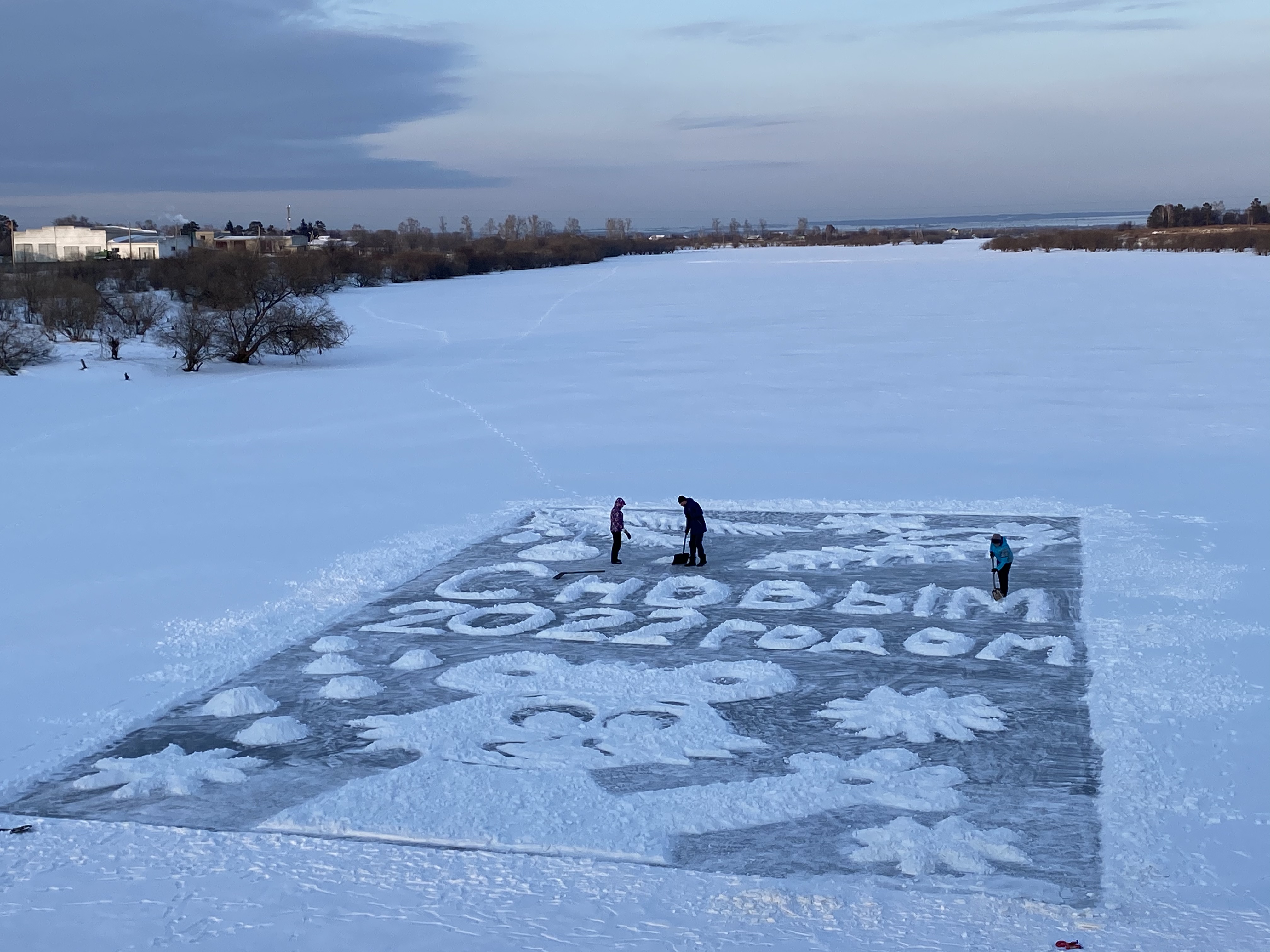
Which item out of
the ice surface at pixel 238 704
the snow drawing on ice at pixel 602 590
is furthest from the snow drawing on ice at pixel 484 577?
the ice surface at pixel 238 704

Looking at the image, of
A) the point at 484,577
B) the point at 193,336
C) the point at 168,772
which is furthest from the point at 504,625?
the point at 193,336

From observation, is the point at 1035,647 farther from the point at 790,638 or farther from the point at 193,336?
the point at 193,336

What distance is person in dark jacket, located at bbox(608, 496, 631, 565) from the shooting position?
14375 mm

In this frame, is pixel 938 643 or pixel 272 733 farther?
pixel 938 643

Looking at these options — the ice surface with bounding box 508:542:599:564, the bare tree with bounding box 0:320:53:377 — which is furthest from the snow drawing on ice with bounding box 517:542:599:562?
the bare tree with bounding box 0:320:53:377

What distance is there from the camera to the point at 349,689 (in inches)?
412

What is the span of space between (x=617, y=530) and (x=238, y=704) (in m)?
5.36

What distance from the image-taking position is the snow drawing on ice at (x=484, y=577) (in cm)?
1330

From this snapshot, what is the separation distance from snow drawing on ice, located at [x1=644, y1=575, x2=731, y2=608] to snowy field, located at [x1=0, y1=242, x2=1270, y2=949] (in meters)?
0.08

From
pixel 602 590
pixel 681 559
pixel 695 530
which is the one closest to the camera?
pixel 602 590

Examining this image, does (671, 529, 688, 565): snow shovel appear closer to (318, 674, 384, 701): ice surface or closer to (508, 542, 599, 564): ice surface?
(508, 542, 599, 564): ice surface

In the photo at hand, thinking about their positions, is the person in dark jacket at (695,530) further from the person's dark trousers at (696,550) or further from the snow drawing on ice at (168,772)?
the snow drawing on ice at (168,772)

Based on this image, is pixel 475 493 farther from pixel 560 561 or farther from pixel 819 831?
pixel 819 831

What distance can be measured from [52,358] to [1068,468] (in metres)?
28.0
